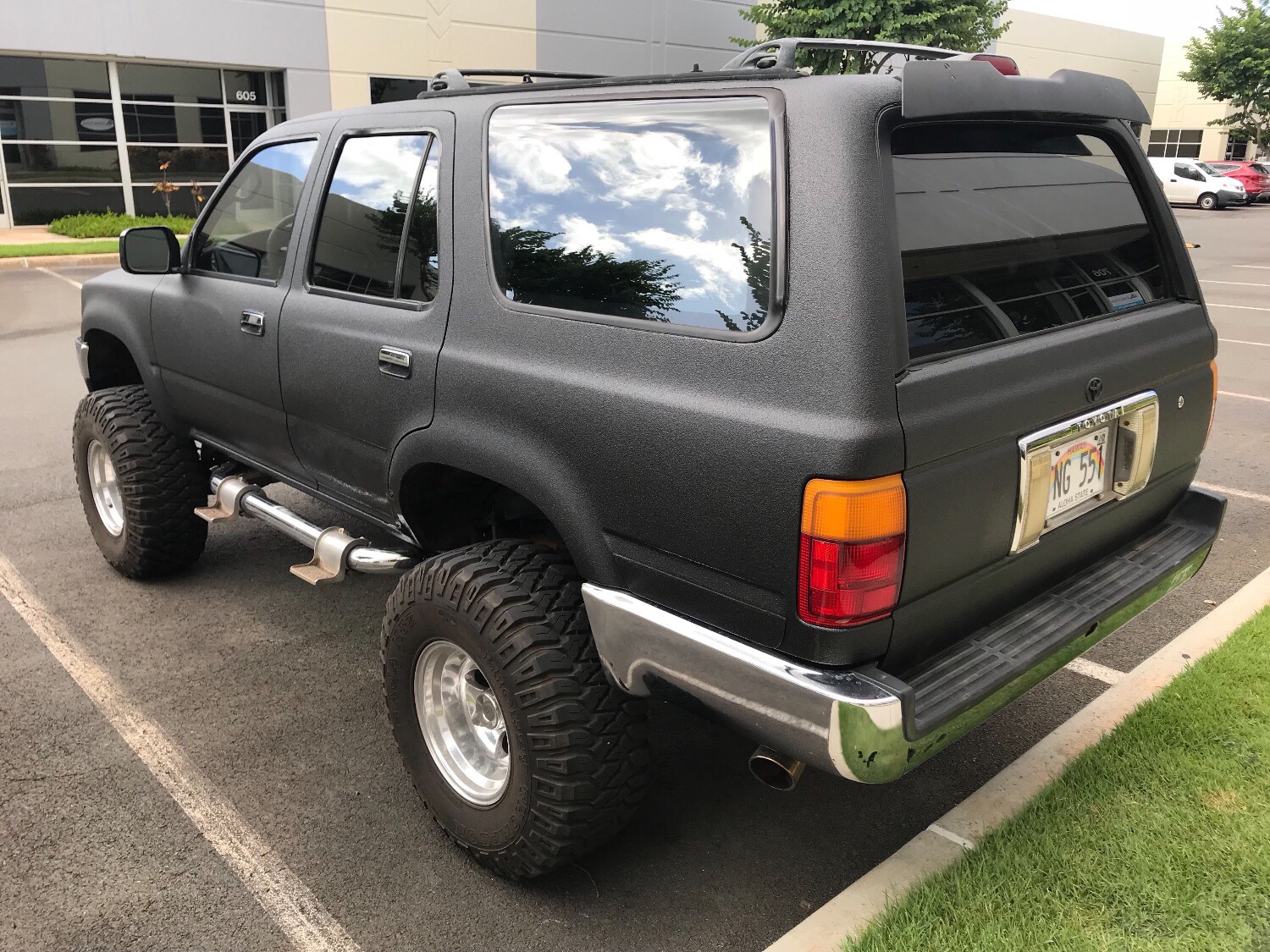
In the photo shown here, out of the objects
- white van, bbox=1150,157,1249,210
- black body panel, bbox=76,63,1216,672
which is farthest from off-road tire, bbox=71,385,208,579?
white van, bbox=1150,157,1249,210

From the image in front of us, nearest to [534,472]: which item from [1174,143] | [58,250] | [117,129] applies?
[58,250]

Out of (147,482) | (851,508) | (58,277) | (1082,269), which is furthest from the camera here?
(58,277)

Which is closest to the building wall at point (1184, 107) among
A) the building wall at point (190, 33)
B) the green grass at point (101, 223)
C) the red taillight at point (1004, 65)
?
the building wall at point (190, 33)

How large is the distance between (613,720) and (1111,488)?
4.83ft

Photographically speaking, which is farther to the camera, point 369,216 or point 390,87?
point 390,87

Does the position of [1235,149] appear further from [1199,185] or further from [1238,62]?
[1199,185]

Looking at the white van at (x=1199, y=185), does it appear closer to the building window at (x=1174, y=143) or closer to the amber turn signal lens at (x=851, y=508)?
the building window at (x=1174, y=143)

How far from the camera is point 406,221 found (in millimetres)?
3174

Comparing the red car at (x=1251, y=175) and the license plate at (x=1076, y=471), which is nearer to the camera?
the license plate at (x=1076, y=471)

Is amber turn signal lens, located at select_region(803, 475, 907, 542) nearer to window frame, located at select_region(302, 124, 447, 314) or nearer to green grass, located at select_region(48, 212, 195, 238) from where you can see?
window frame, located at select_region(302, 124, 447, 314)

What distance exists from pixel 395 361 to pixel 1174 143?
60.3 metres

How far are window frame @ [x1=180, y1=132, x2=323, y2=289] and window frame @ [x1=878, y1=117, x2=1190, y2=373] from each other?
2151mm

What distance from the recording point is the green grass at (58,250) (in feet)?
55.0

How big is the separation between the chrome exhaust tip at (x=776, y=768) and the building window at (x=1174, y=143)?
194 ft
